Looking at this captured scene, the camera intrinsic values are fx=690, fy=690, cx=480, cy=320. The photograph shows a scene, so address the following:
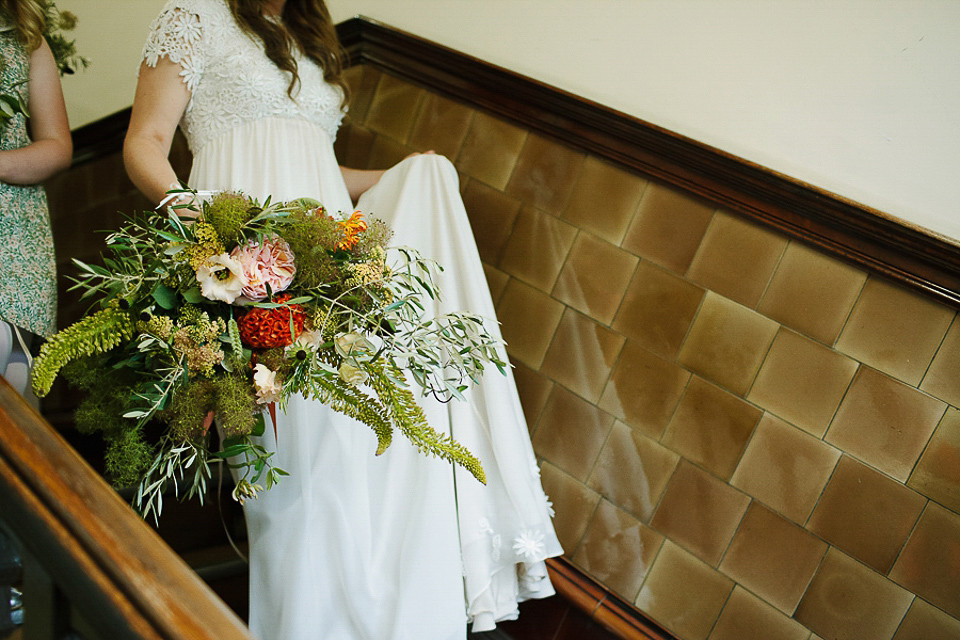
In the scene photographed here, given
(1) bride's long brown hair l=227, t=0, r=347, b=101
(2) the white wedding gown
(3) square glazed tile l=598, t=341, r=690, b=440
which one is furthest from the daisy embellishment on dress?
(1) bride's long brown hair l=227, t=0, r=347, b=101

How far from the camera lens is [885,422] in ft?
6.07

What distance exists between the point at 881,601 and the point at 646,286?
3.47ft

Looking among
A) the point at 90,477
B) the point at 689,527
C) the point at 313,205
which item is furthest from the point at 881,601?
the point at 90,477

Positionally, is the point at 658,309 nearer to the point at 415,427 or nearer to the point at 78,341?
the point at 415,427

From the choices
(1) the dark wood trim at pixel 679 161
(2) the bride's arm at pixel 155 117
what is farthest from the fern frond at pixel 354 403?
(1) the dark wood trim at pixel 679 161

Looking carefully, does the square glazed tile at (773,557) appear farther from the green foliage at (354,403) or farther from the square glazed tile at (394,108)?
the square glazed tile at (394,108)

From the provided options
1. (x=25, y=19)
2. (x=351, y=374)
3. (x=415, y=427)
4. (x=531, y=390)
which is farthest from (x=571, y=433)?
(x=25, y=19)

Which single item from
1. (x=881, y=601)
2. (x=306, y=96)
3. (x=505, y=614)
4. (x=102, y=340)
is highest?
(x=306, y=96)

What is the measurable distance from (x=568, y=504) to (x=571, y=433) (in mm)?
225

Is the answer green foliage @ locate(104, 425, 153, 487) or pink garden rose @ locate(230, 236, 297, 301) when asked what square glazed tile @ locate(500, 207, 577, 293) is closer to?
pink garden rose @ locate(230, 236, 297, 301)

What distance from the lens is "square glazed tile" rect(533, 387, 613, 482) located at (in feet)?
7.16

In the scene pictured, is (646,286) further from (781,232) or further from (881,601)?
(881,601)

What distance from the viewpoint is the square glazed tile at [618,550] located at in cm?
209

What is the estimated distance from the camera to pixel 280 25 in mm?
1990
